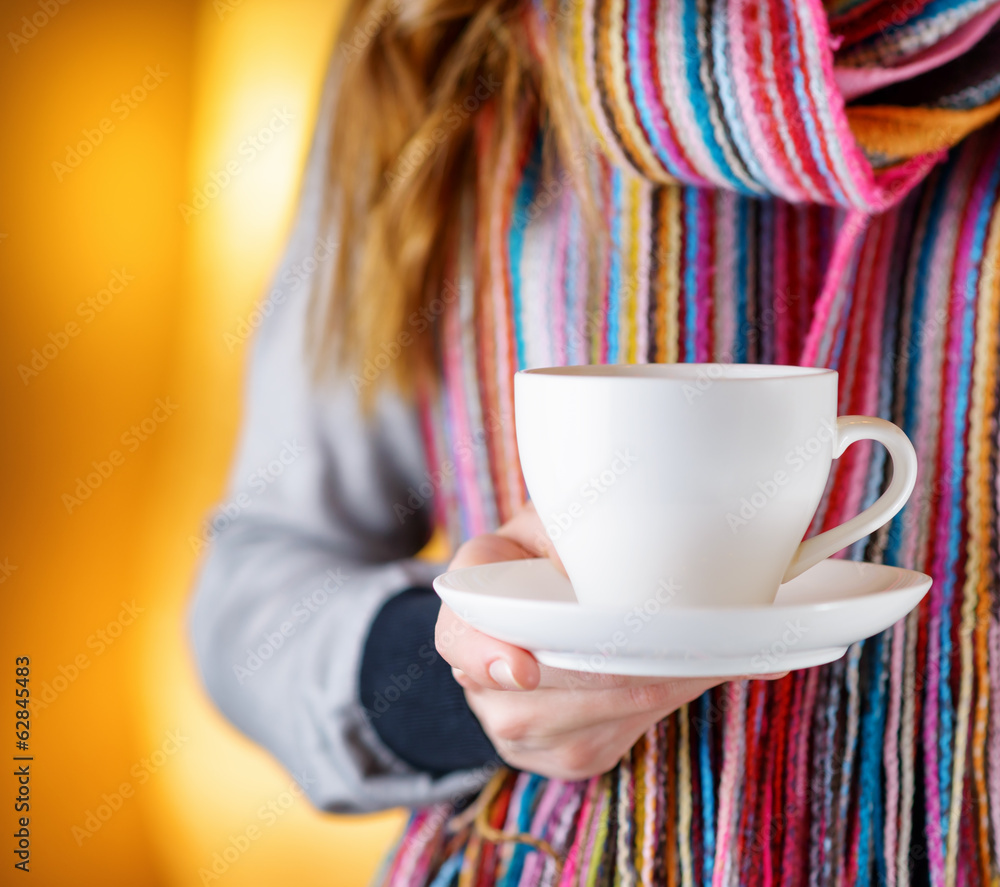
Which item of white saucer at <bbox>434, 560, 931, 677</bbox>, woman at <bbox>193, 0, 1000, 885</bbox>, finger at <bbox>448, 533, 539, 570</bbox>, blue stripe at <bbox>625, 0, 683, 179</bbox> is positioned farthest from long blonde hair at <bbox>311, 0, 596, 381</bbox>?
white saucer at <bbox>434, 560, 931, 677</bbox>

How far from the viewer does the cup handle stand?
283 mm

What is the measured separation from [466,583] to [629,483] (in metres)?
0.07

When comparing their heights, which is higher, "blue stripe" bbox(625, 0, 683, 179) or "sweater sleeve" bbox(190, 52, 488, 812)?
"blue stripe" bbox(625, 0, 683, 179)

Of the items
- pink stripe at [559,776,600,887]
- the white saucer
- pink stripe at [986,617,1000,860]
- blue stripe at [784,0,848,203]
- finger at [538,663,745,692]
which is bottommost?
pink stripe at [559,776,600,887]

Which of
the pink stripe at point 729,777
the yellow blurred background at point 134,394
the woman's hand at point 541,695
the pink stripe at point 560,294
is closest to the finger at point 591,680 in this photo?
the woman's hand at point 541,695

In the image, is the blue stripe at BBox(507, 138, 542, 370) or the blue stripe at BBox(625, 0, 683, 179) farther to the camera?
the blue stripe at BBox(507, 138, 542, 370)

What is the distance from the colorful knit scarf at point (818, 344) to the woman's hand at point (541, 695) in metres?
0.06

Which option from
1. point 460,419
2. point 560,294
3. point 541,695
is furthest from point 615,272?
point 541,695

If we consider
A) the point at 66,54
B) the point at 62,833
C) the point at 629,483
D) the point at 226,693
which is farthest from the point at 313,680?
the point at 66,54

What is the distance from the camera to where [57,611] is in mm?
545

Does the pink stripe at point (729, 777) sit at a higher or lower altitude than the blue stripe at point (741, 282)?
lower

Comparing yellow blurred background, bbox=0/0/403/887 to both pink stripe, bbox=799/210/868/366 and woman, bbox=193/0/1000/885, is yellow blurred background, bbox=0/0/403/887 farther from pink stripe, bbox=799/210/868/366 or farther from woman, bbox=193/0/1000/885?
pink stripe, bbox=799/210/868/366

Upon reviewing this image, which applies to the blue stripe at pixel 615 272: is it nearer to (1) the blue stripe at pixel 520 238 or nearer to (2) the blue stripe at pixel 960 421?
(1) the blue stripe at pixel 520 238

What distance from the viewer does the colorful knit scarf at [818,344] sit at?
391mm
